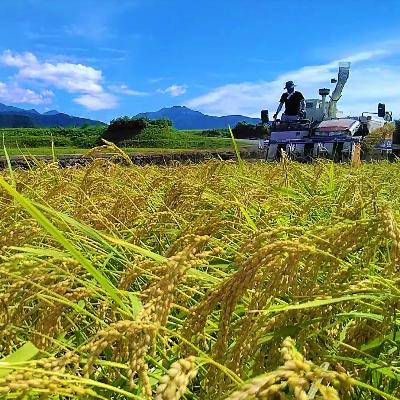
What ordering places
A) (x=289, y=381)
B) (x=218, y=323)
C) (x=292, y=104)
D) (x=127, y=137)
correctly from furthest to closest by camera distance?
(x=127, y=137) < (x=292, y=104) < (x=218, y=323) < (x=289, y=381)

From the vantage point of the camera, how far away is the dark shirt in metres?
24.4

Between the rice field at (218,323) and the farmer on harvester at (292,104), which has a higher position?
the farmer on harvester at (292,104)

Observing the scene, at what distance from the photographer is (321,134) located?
21.5m

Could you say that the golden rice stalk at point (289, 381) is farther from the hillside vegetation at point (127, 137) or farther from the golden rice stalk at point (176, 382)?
the hillside vegetation at point (127, 137)

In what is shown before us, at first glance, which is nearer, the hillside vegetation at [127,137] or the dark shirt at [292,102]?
the dark shirt at [292,102]

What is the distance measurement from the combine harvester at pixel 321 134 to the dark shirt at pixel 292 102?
699mm

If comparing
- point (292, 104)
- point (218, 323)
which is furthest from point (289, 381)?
point (292, 104)

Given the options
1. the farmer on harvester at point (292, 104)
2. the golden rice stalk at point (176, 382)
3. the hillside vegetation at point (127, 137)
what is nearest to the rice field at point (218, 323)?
the golden rice stalk at point (176, 382)

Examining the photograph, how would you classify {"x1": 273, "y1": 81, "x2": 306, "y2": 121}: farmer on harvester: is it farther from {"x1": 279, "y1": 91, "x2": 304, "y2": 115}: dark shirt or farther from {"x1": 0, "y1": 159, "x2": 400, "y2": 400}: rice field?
{"x1": 0, "y1": 159, "x2": 400, "y2": 400}: rice field

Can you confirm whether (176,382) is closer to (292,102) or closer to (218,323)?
(218,323)

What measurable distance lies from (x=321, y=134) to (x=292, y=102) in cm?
346

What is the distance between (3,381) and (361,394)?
0.81 m

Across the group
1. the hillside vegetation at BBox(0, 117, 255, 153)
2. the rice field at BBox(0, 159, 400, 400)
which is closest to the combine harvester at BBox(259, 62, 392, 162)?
the rice field at BBox(0, 159, 400, 400)

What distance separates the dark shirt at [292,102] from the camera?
24.4m
